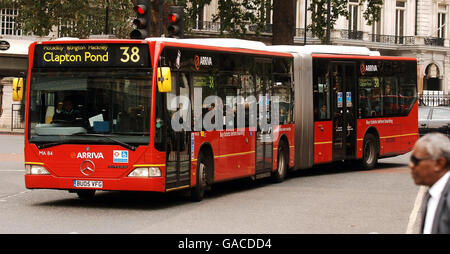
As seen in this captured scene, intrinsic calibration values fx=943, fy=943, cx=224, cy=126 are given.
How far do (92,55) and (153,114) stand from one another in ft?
4.42

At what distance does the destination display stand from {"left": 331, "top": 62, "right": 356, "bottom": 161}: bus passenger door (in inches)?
349

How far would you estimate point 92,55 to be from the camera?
47.0 ft

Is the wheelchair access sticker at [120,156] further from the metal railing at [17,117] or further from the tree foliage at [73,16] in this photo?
the metal railing at [17,117]

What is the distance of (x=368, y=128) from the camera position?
76.1 feet

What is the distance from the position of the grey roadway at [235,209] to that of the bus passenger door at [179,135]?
1.57ft

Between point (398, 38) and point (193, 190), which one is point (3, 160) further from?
point (398, 38)

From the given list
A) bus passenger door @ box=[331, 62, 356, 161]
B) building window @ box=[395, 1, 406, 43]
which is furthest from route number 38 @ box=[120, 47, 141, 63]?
building window @ box=[395, 1, 406, 43]

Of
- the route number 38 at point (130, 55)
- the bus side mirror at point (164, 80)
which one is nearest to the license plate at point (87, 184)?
the bus side mirror at point (164, 80)

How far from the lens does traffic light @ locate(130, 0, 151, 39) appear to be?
19391mm

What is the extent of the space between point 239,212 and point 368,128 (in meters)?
9.93

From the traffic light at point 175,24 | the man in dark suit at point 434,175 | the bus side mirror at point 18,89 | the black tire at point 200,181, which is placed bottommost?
the black tire at point 200,181

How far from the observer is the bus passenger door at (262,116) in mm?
18516

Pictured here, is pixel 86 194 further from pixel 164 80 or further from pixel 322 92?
pixel 322 92
